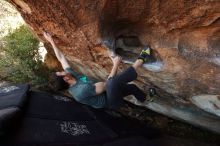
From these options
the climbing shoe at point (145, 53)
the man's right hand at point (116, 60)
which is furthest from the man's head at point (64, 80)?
the climbing shoe at point (145, 53)

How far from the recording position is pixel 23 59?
7.55m

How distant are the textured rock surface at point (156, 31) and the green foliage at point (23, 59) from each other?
1.79 meters

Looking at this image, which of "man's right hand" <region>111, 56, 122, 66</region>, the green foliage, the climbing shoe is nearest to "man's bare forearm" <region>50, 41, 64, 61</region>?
"man's right hand" <region>111, 56, 122, 66</region>

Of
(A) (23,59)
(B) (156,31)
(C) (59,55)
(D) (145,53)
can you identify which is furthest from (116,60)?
(A) (23,59)

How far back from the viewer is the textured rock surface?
432 centimetres

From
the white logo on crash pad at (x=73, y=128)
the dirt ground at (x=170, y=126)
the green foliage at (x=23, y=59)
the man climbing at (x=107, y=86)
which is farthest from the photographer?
the green foliage at (x=23, y=59)

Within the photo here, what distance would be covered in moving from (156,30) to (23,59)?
3715 millimetres

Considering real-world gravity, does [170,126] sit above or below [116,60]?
below


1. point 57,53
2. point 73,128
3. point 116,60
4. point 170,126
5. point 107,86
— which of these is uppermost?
point 57,53

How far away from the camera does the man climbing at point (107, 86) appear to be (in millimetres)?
4755

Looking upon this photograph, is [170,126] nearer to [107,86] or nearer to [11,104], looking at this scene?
[107,86]

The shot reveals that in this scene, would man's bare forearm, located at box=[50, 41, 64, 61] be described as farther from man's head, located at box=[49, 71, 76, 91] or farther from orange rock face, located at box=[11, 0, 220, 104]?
man's head, located at box=[49, 71, 76, 91]

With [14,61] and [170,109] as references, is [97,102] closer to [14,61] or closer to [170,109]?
[170,109]

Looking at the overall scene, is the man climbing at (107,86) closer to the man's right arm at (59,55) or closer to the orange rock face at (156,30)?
the man's right arm at (59,55)
